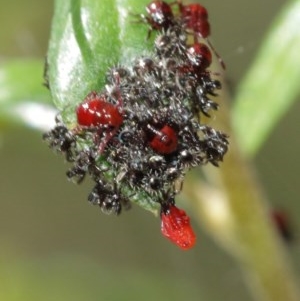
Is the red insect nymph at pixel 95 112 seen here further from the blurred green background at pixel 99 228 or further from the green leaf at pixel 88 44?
the blurred green background at pixel 99 228

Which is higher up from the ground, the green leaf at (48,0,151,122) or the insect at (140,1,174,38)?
the insect at (140,1,174,38)

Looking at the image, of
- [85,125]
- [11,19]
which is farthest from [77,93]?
[11,19]

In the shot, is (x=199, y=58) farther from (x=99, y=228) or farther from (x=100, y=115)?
(x=99, y=228)

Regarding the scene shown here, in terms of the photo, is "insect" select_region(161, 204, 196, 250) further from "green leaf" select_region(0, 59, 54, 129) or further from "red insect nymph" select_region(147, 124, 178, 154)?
"green leaf" select_region(0, 59, 54, 129)

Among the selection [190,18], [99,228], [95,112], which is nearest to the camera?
[95,112]

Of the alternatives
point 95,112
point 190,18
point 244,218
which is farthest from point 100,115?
point 244,218

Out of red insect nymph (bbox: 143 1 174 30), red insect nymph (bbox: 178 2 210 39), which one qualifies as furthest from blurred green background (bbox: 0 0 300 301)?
red insect nymph (bbox: 143 1 174 30)

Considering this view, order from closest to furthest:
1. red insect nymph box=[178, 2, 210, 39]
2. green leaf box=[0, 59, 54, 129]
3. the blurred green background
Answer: red insect nymph box=[178, 2, 210, 39], green leaf box=[0, 59, 54, 129], the blurred green background

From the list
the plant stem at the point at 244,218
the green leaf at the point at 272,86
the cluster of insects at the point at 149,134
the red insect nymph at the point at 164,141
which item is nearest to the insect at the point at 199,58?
the cluster of insects at the point at 149,134
